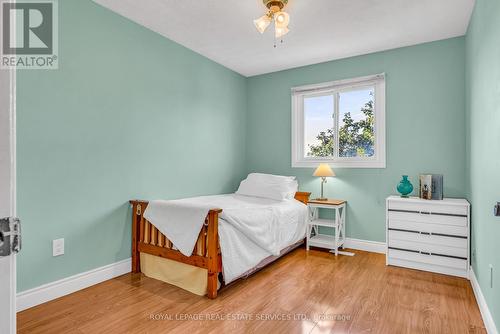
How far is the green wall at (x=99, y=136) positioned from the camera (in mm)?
2123

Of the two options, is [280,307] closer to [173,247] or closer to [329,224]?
[173,247]

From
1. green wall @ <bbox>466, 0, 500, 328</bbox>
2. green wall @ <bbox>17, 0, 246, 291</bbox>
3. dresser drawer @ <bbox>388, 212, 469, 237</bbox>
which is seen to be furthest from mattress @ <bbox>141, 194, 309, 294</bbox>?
green wall @ <bbox>466, 0, 500, 328</bbox>

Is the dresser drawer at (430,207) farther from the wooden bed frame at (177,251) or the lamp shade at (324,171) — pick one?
the wooden bed frame at (177,251)

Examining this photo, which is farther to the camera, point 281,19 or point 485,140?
point 281,19

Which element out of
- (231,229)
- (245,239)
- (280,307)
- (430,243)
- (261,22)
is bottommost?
(280,307)

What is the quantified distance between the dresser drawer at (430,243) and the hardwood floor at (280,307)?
24 cm

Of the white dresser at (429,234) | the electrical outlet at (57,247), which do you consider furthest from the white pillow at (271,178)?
the electrical outlet at (57,247)

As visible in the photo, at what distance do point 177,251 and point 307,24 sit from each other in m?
2.52

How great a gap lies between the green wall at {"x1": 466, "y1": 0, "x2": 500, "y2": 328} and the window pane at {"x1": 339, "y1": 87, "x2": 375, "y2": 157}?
41.3 inches

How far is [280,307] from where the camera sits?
2146 millimetres

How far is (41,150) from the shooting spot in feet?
7.03

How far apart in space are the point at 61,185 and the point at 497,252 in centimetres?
308

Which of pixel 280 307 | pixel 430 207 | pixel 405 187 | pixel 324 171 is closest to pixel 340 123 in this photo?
pixel 324 171

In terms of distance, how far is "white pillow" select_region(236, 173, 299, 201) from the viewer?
3.58m
